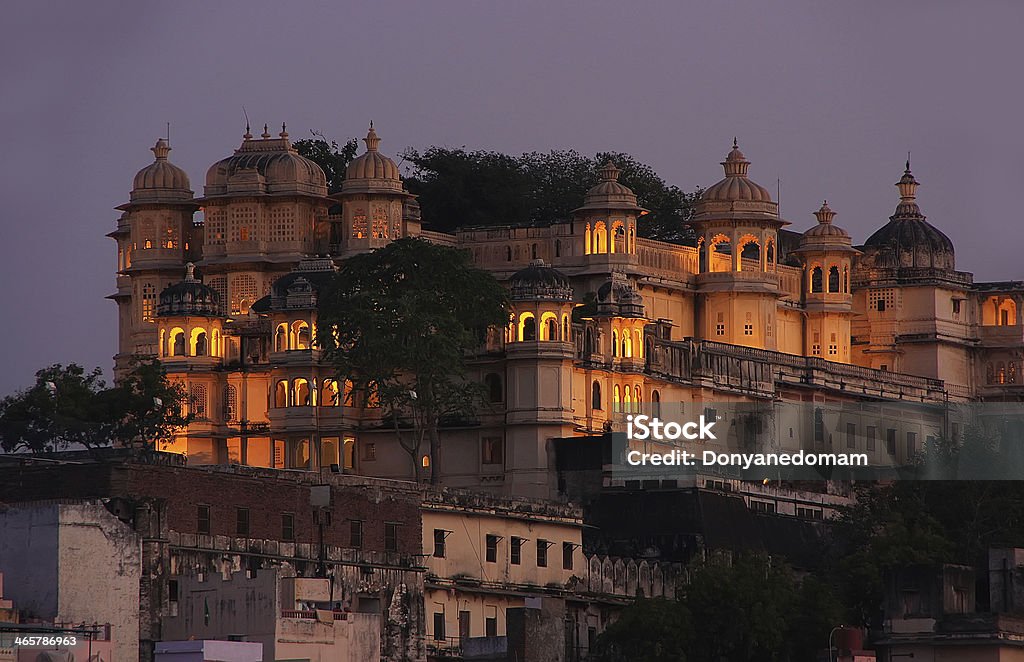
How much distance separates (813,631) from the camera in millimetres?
93688

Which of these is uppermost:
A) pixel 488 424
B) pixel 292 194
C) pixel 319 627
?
pixel 292 194

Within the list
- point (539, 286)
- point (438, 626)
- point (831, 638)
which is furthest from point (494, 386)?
point (831, 638)

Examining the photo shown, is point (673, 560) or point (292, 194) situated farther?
point (292, 194)

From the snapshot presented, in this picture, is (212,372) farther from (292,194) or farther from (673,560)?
(673,560)

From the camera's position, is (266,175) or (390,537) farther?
(266,175)

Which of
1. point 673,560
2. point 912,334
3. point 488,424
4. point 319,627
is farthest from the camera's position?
point 912,334

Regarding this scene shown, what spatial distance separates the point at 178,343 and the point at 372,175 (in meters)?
10.9

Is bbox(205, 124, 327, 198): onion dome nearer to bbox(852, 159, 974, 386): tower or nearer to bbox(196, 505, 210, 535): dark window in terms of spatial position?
bbox(852, 159, 974, 386): tower

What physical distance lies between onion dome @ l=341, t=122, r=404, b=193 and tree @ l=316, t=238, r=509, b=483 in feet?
40.1

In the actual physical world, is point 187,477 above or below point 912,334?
below

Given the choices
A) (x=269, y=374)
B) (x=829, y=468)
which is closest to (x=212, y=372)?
(x=269, y=374)

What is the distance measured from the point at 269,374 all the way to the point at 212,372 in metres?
2.20

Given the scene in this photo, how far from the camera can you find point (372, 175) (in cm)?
13612

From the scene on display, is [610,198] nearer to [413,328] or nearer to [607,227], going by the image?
[607,227]
